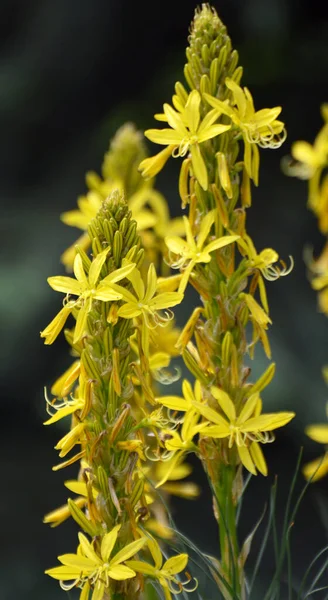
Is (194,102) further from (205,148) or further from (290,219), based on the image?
(290,219)

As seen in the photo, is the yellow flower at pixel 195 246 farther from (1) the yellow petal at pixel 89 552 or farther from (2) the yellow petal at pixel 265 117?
(1) the yellow petal at pixel 89 552

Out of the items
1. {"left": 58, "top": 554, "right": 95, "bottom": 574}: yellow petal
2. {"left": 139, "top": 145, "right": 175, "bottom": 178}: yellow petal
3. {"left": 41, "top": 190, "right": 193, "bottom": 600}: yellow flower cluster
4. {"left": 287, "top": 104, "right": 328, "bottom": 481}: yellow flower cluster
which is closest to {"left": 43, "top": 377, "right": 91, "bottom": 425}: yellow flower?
{"left": 41, "top": 190, "right": 193, "bottom": 600}: yellow flower cluster

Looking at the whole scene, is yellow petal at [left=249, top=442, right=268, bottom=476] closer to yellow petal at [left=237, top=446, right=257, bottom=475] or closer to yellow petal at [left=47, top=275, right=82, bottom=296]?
yellow petal at [left=237, top=446, right=257, bottom=475]

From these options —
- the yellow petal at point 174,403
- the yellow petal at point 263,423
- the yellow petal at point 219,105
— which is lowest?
the yellow petal at point 263,423

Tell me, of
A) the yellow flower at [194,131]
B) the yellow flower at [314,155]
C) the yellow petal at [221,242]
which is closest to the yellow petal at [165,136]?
the yellow flower at [194,131]

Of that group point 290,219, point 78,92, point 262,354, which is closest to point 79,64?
point 78,92

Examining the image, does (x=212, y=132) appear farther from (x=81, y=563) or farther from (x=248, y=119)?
(x=81, y=563)

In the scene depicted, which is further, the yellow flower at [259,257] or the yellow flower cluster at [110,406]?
the yellow flower at [259,257]
